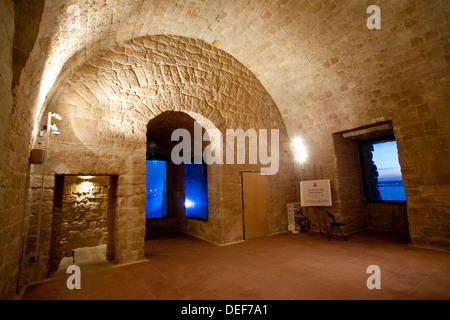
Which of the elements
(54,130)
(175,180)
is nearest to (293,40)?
(54,130)

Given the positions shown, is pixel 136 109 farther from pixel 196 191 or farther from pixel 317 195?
pixel 317 195

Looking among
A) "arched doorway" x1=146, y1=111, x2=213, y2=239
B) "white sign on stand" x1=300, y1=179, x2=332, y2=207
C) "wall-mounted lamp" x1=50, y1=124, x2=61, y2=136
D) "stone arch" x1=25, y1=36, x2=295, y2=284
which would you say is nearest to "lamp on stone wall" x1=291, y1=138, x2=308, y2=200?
"white sign on stand" x1=300, y1=179, x2=332, y2=207

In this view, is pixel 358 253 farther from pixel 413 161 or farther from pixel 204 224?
pixel 204 224

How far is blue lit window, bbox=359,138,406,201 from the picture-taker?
6.23 m

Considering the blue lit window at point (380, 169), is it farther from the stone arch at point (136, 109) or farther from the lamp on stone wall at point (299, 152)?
the stone arch at point (136, 109)

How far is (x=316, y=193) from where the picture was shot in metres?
5.98

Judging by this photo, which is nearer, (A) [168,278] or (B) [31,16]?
(B) [31,16]

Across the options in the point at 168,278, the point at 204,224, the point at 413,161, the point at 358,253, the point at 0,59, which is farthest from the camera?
the point at 204,224

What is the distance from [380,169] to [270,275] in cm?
552

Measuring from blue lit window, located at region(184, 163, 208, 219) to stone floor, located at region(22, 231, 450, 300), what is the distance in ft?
4.80

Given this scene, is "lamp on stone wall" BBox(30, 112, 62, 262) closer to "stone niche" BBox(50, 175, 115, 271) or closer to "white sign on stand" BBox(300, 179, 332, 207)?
"stone niche" BBox(50, 175, 115, 271)
